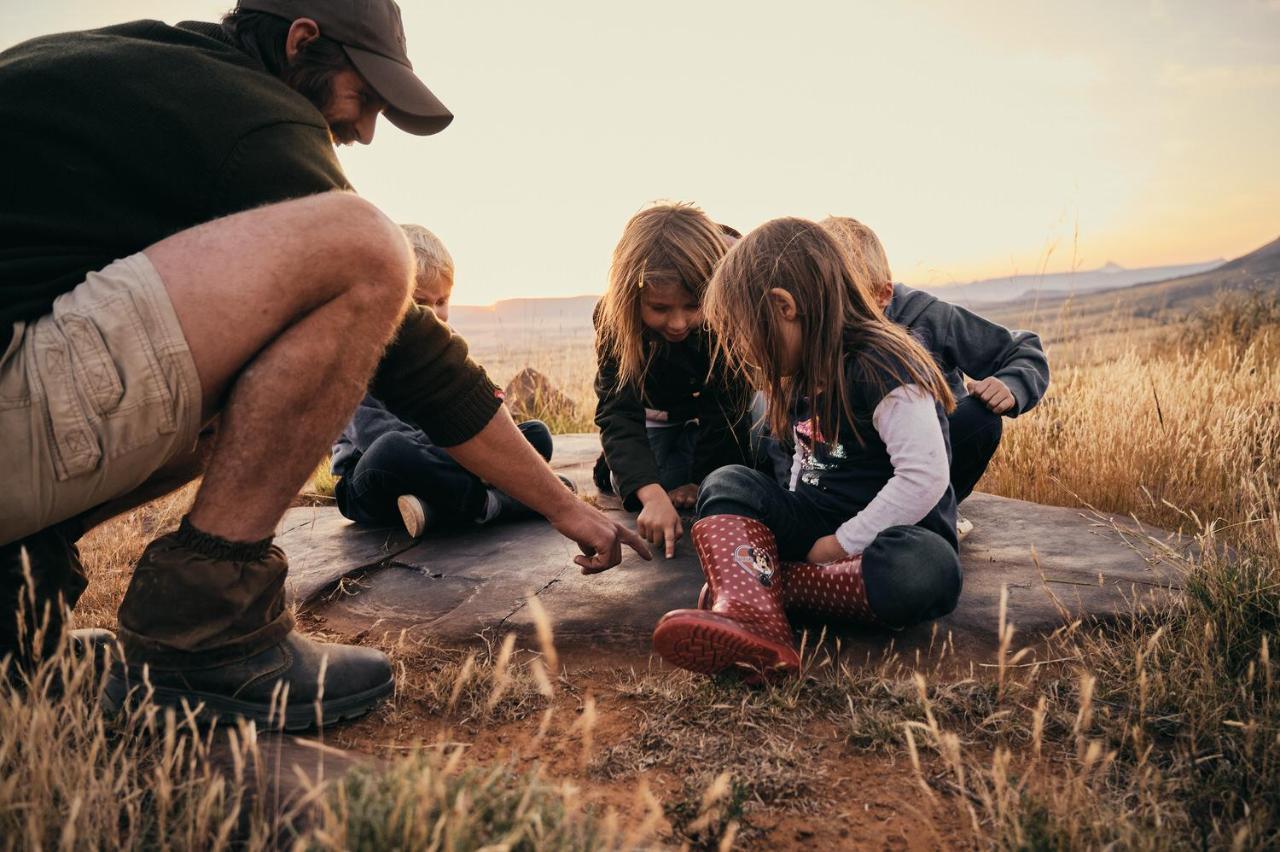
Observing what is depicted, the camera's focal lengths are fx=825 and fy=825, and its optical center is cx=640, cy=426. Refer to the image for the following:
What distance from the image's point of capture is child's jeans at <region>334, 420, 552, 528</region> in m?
3.43

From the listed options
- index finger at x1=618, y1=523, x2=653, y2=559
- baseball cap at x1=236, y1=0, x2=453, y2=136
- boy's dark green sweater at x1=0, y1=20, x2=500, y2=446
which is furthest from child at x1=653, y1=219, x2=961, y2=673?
boy's dark green sweater at x1=0, y1=20, x2=500, y2=446

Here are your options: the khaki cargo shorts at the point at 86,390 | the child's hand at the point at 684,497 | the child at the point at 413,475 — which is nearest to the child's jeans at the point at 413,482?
the child at the point at 413,475

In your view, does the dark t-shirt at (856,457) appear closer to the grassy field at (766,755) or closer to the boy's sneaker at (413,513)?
the grassy field at (766,755)

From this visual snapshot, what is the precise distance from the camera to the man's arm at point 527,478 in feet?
7.48

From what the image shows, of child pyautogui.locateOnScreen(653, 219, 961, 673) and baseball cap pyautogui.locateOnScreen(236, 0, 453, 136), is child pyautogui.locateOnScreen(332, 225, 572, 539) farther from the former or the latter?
child pyautogui.locateOnScreen(653, 219, 961, 673)

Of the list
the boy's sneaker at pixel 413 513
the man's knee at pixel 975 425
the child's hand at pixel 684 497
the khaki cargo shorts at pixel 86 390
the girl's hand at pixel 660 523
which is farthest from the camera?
the child's hand at pixel 684 497

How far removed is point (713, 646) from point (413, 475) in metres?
1.88

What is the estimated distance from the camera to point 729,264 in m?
2.61

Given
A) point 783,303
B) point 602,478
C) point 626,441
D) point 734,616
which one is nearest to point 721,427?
point 626,441

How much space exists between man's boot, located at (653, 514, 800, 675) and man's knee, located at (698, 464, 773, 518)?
9 centimetres

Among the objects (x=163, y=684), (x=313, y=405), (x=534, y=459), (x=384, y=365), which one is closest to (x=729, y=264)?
(x=534, y=459)

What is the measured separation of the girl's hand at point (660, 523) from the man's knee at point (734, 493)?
282 mm

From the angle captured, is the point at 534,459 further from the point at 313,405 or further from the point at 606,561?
the point at 313,405

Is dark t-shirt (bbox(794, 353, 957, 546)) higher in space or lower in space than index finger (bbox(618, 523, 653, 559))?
higher
